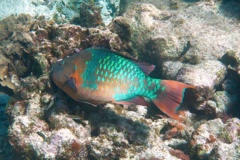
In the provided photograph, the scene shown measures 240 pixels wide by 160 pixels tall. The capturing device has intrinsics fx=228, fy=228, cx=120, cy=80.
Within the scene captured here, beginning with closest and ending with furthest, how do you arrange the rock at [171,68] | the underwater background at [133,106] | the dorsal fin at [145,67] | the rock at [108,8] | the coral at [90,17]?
the dorsal fin at [145,67] → the underwater background at [133,106] → the rock at [171,68] → the coral at [90,17] → the rock at [108,8]

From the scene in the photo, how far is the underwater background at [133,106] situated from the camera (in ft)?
11.2

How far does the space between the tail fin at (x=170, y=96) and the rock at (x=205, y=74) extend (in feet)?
5.49

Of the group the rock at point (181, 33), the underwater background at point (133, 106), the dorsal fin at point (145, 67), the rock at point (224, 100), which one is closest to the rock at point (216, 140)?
the underwater background at point (133, 106)

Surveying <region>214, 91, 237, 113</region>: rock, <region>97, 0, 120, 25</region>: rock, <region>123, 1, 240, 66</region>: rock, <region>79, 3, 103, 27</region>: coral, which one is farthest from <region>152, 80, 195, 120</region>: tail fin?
<region>97, 0, 120, 25</region>: rock

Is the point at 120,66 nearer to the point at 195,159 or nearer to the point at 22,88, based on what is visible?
the point at 22,88

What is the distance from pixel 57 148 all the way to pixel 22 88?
121cm

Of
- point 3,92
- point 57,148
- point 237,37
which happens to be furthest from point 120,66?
point 237,37

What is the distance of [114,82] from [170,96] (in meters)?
0.76

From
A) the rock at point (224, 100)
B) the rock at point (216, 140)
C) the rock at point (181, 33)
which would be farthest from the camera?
the rock at point (181, 33)

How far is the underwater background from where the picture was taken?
3.40m

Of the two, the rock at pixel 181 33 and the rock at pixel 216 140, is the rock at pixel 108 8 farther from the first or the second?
the rock at pixel 216 140

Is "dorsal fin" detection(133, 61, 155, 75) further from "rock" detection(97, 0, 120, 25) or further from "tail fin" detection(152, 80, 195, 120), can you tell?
"rock" detection(97, 0, 120, 25)

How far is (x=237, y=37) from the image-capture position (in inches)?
232

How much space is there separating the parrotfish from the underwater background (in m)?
0.58
